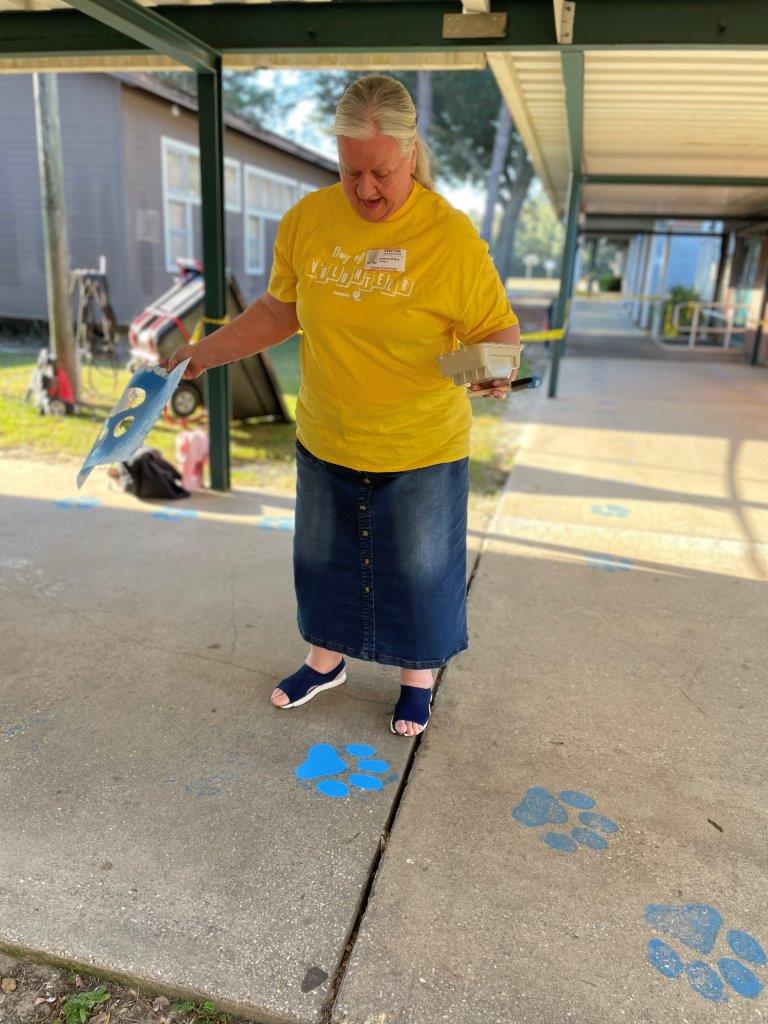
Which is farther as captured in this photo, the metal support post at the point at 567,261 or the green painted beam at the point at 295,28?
the metal support post at the point at 567,261

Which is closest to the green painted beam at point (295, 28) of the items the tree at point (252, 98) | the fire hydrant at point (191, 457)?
the fire hydrant at point (191, 457)

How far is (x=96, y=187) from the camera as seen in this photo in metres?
12.5

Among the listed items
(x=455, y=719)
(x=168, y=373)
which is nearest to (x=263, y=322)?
(x=168, y=373)

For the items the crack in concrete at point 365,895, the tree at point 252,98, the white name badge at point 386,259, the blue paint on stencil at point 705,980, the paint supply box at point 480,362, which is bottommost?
the crack in concrete at point 365,895

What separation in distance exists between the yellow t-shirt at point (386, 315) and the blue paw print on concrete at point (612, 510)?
9.29 ft

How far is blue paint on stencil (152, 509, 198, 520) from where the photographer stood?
4508 mm

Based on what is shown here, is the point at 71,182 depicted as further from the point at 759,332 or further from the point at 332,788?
the point at 332,788

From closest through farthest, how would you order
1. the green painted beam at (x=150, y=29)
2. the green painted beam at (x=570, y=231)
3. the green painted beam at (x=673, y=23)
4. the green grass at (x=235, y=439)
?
the green painted beam at (x=150, y=29), the green painted beam at (x=673, y=23), the green grass at (x=235, y=439), the green painted beam at (x=570, y=231)

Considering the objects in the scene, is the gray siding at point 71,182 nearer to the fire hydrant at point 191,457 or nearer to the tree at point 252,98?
the fire hydrant at point 191,457

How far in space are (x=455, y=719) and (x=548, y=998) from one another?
1.05 m

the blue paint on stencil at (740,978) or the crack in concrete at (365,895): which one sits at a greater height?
the blue paint on stencil at (740,978)

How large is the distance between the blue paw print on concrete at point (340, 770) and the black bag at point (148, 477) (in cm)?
272

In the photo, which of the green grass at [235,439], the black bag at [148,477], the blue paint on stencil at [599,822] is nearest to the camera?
the blue paint on stencil at [599,822]

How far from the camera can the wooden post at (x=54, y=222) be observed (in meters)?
7.21
